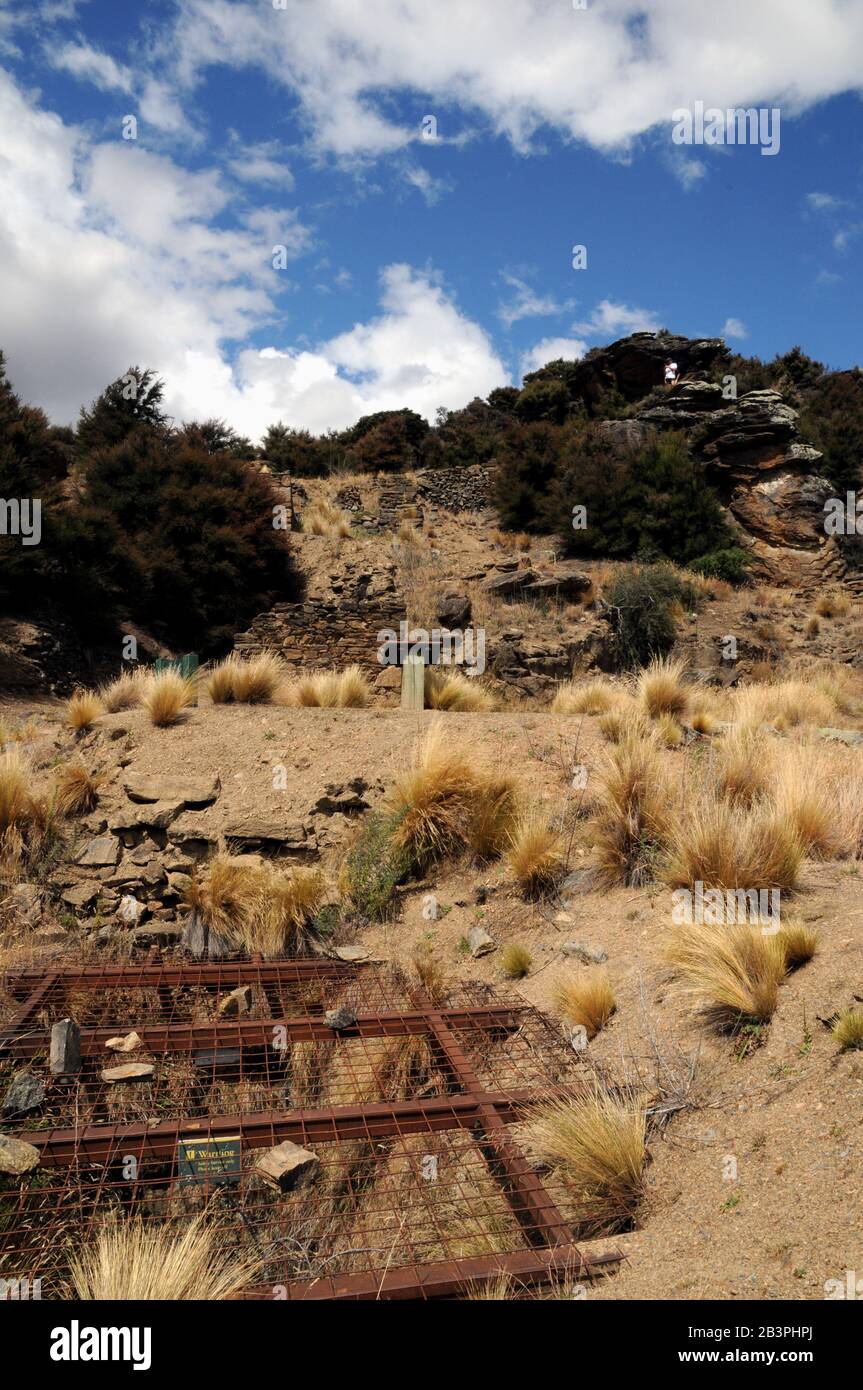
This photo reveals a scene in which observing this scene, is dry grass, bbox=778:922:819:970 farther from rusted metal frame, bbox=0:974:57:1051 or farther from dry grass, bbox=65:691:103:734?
dry grass, bbox=65:691:103:734

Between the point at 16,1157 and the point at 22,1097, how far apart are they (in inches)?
18.4

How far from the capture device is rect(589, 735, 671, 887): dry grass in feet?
17.8

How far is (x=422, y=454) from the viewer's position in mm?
32500

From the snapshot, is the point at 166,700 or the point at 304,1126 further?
the point at 166,700

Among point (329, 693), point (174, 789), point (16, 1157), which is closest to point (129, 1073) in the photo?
point (16, 1157)

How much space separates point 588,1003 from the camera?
4.23 metres

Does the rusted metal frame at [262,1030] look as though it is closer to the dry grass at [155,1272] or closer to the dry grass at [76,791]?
the dry grass at [155,1272]

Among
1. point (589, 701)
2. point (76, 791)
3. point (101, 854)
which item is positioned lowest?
point (101, 854)

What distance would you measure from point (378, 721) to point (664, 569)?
11.6m

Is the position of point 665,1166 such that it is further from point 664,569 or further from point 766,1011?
point 664,569

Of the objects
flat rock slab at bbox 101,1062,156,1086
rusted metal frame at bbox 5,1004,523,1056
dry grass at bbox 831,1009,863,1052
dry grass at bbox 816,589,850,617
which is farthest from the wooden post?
dry grass at bbox 816,589,850,617

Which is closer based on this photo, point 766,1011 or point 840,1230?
point 840,1230

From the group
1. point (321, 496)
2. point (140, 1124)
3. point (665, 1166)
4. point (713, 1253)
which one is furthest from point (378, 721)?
point (321, 496)

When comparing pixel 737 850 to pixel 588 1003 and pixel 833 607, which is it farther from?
pixel 833 607
